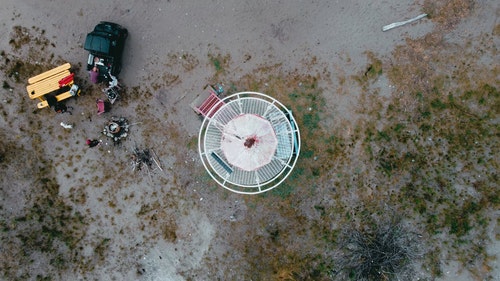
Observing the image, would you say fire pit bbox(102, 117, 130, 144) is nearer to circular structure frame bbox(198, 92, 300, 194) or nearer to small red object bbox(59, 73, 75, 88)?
small red object bbox(59, 73, 75, 88)

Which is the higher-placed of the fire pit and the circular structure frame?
the circular structure frame

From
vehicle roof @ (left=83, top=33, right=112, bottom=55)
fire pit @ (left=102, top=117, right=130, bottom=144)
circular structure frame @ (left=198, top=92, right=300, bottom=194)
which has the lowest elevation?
fire pit @ (left=102, top=117, right=130, bottom=144)

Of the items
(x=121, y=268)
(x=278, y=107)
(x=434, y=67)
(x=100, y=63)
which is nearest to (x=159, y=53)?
(x=100, y=63)

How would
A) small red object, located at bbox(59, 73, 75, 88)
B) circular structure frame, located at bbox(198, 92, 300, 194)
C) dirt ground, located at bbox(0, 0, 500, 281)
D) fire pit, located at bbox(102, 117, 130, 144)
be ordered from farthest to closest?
A: fire pit, located at bbox(102, 117, 130, 144) < dirt ground, located at bbox(0, 0, 500, 281) < small red object, located at bbox(59, 73, 75, 88) < circular structure frame, located at bbox(198, 92, 300, 194)

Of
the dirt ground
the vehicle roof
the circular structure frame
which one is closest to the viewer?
the circular structure frame

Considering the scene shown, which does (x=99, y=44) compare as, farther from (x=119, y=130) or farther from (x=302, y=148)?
(x=302, y=148)

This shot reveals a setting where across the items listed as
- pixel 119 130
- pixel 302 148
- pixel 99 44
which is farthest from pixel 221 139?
pixel 99 44

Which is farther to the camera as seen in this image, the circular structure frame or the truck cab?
the truck cab

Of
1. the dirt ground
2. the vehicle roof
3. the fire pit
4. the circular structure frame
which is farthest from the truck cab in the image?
the circular structure frame

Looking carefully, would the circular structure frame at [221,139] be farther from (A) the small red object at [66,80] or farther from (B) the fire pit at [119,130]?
(A) the small red object at [66,80]
